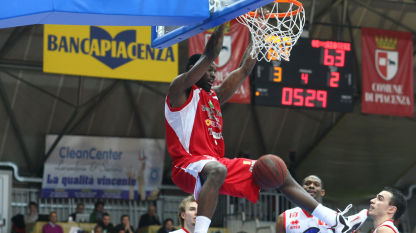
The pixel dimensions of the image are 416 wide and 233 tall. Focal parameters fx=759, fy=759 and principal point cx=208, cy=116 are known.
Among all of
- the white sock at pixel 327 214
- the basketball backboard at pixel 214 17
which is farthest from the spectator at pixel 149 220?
the white sock at pixel 327 214

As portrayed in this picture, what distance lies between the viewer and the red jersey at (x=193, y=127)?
23.3ft

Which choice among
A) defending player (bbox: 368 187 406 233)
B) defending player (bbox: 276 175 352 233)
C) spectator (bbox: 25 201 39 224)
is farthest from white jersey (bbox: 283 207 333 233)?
spectator (bbox: 25 201 39 224)

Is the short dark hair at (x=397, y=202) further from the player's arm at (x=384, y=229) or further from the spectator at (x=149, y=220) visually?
the spectator at (x=149, y=220)

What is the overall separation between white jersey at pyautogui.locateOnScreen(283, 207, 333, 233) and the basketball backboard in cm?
303

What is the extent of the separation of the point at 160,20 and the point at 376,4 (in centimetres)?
1520

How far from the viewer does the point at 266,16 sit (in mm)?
8070

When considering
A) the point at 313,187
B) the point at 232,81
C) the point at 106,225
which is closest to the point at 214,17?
the point at 232,81

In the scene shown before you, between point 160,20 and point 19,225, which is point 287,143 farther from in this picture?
point 160,20

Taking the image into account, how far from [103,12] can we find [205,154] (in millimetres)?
1628

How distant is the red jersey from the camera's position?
23.3ft

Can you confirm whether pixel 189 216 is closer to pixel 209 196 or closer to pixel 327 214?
pixel 209 196

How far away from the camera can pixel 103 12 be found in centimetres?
655

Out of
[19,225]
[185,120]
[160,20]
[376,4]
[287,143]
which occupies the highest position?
[376,4]

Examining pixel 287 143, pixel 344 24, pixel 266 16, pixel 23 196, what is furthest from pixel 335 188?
pixel 266 16
